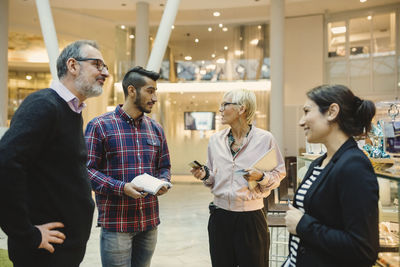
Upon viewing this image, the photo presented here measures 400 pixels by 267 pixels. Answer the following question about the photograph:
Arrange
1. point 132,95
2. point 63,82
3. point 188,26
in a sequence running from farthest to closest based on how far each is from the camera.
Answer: point 188,26
point 132,95
point 63,82

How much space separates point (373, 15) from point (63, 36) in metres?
12.9

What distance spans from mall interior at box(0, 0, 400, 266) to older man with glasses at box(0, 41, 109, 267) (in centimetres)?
1061

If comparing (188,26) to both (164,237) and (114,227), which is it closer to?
(164,237)

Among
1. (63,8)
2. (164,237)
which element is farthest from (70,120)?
(63,8)

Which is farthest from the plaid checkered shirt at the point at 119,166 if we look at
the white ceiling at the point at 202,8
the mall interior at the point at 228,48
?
the white ceiling at the point at 202,8

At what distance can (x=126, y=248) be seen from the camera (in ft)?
7.82

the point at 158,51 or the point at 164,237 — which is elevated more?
the point at 158,51

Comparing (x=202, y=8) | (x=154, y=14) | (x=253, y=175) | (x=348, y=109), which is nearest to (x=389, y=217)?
(x=348, y=109)

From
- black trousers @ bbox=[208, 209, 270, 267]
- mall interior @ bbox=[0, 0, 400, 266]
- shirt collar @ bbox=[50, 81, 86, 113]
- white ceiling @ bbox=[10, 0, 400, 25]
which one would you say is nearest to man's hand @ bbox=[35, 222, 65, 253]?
shirt collar @ bbox=[50, 81, 86, 113]

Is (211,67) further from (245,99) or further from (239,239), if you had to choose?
(239,239)

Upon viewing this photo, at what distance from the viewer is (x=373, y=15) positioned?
1333 centimetres

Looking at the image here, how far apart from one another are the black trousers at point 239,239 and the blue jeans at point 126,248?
18.6 inches

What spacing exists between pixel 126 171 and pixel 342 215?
1500mm

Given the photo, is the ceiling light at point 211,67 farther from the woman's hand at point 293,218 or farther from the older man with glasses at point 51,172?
the woman's hand at point 293,218
